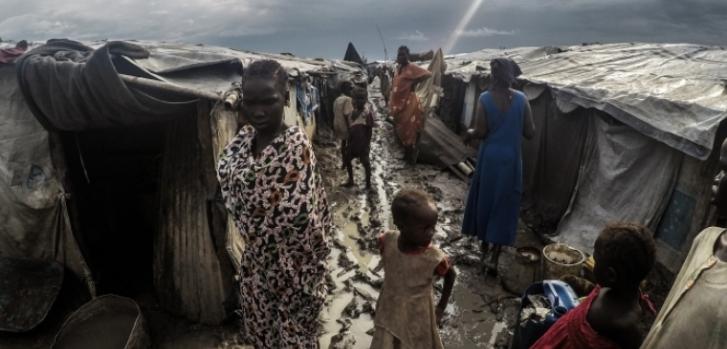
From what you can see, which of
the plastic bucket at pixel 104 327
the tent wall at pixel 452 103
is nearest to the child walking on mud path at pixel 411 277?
the plastic bucket at pixel 104 327

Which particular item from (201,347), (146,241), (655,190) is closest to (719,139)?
(655,190)

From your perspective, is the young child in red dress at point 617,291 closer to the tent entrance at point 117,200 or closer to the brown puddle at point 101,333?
the brown puddle at point 101,333

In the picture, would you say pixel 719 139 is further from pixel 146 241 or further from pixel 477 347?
pixel 146 241

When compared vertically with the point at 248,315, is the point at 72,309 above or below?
below

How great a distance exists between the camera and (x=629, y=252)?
1686 millimetres

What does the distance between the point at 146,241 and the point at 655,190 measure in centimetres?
629

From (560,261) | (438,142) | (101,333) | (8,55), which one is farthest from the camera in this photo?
(438,142)

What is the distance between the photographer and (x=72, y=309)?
150 inches

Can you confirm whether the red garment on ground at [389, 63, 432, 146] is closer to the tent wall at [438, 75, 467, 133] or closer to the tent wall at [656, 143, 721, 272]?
the tent wall at [438, 75, 467, 133]

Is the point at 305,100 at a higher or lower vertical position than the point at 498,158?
higher

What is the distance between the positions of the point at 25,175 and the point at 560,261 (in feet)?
17.0

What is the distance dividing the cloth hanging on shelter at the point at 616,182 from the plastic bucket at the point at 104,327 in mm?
4969

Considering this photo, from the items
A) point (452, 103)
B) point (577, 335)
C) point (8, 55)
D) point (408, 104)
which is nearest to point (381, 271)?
point (577, 335)

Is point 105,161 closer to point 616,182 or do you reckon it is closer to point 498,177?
point 498,177
